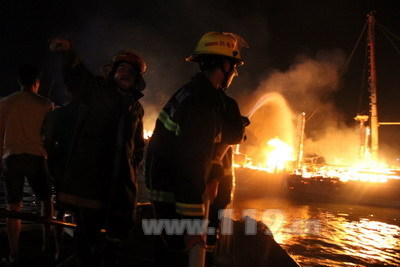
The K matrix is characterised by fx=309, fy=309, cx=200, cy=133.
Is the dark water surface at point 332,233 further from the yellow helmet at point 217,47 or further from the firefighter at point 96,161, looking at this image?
the yellow helmet at point 217,47

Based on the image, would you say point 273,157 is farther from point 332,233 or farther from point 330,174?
point 332,233

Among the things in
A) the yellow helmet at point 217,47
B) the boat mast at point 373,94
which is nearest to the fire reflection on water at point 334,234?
the yellow helmet at point 217,47

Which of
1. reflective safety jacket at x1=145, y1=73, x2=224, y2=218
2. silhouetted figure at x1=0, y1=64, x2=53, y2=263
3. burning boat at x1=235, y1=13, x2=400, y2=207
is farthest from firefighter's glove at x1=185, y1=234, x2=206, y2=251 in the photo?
burning boat at x1=235, y1=13, x2=400, y2=207

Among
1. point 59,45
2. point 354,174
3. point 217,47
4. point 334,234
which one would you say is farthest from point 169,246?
point 354,174

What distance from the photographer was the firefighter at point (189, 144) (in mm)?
1702

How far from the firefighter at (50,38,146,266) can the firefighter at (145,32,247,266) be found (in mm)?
325

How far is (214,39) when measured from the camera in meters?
2.17

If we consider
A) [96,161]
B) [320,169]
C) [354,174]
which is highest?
[320,169]

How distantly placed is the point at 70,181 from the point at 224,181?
114cm

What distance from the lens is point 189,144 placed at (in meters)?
1.74

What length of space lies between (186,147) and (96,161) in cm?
81

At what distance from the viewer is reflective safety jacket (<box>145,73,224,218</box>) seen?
1.69 metres

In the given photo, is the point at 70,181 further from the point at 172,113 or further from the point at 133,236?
the point at 133,236

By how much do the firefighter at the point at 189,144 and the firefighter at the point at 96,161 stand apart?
32 centimetres
